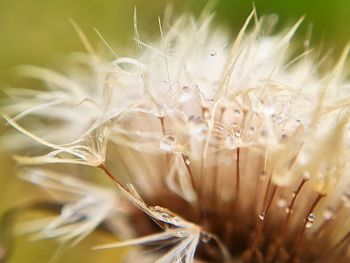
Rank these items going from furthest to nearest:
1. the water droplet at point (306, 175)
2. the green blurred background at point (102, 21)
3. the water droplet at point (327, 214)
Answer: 1. the green blurred background at point (102, 21)
2. the water droplet at point (327, 214)
3. the water droplet at point (306, 175)

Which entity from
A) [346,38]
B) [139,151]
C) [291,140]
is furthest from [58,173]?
[346,38]

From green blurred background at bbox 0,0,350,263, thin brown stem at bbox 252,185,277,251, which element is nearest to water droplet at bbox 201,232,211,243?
thin brown stem at bbox 252,185,277,251

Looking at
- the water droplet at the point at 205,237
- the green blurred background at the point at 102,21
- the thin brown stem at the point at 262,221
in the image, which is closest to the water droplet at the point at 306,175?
the thin brown stem at the point at 262,221

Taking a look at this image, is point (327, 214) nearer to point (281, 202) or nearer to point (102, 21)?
point (281, 202)

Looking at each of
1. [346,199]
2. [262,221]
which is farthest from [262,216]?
[346,199]

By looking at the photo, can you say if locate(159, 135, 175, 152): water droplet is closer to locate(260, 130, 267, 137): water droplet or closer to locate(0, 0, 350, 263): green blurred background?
locate(260, 130, 267, 137): water droplet

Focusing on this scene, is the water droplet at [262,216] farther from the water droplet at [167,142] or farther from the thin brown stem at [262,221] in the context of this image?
the water droplet at [167,142]
